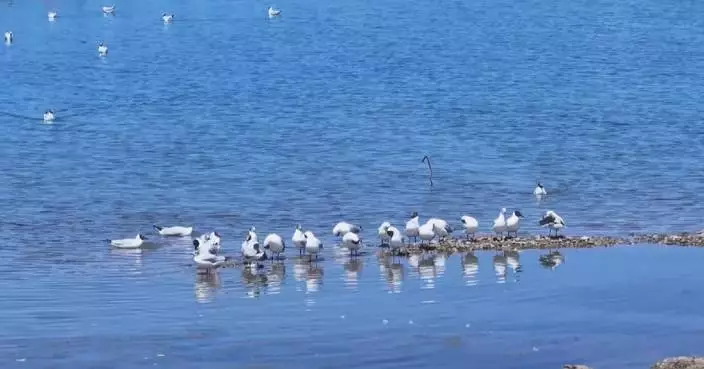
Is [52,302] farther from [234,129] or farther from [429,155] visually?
[234,129]

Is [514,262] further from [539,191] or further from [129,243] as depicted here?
[539,191]

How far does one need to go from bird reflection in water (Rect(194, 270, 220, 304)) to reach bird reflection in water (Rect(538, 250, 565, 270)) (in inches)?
205

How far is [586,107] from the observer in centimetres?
4588

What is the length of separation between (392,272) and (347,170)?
12.4 meters

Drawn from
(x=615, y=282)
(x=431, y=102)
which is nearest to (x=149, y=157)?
(x=431, y=102)

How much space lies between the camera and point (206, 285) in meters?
23.2

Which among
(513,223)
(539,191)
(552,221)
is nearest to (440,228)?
(513,223)

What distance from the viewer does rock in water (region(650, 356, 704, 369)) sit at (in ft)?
51.9

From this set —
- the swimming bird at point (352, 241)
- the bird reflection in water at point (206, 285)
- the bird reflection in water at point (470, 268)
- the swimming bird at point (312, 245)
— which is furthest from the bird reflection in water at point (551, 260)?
the bird reflection in water at point (206, 285)

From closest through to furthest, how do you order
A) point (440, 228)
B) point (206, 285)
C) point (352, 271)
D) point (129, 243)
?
point (206, 285) < point (352, 271) < point (440, 228) < point (129, 243)

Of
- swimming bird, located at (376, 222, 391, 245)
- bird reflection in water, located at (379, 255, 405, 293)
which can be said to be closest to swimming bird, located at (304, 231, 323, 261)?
bird reflection in water, located at (379, 255, 405, 293)

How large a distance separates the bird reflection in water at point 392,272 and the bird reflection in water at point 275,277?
1615 mm

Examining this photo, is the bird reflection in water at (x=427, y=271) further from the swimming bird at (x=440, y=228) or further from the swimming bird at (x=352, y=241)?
the swimming bird at (x=352, y=241)

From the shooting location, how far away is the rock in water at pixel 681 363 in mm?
15805
